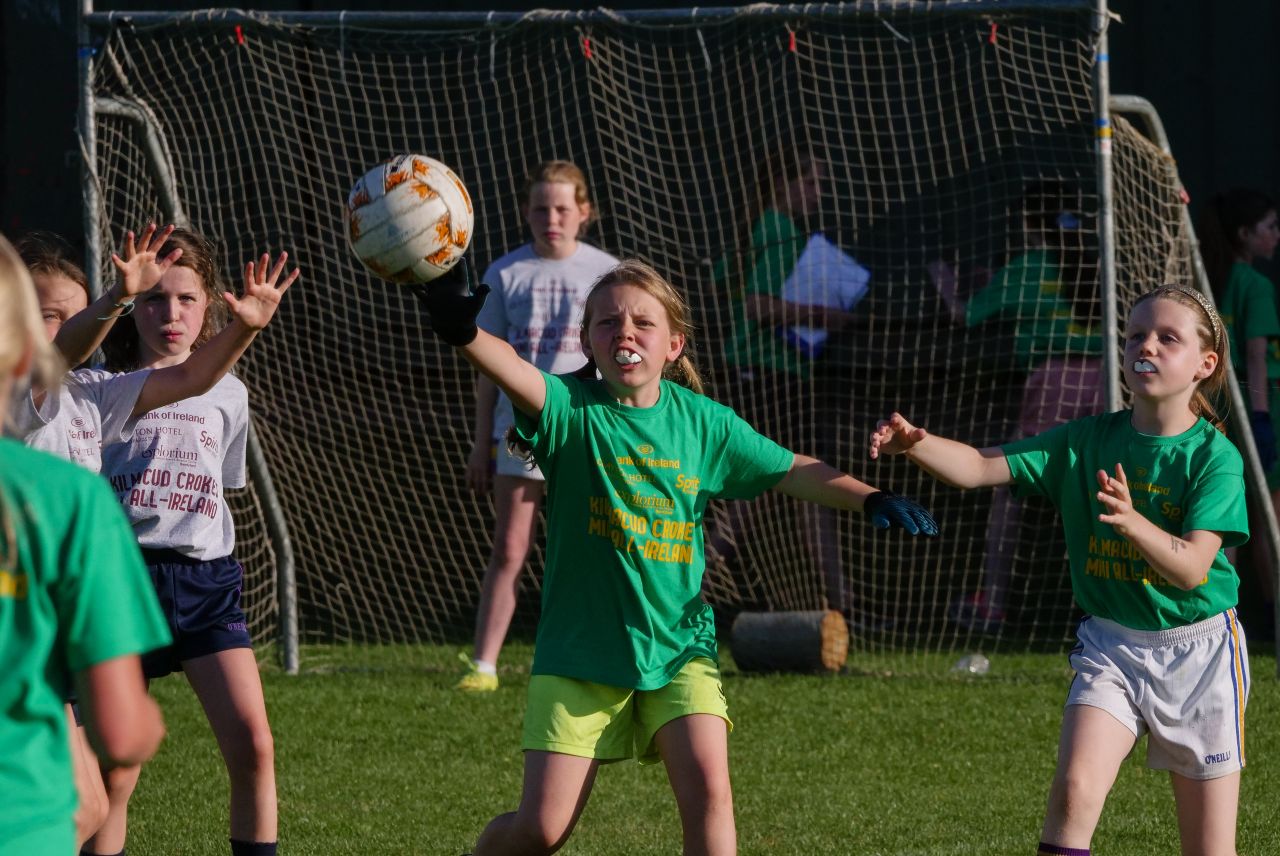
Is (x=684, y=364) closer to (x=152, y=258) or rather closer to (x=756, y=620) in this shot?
(x=152, y=258)

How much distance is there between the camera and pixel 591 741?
357cm

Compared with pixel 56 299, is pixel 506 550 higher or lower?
lower

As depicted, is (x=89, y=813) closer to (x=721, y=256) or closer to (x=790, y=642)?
(x=790, y=642)

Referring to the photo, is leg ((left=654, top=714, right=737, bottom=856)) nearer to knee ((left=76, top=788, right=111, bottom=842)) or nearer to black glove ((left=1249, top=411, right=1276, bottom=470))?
knee ((left=76, top=788, right=111, bottom=842))

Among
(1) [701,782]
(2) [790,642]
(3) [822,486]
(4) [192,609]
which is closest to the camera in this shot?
(1) [701,782]

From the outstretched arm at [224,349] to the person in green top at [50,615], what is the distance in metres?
1.43

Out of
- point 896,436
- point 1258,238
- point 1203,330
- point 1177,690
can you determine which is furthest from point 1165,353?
point 1258,238

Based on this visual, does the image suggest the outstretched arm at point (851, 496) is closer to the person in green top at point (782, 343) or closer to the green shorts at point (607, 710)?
the green shorts at point (607, 710)

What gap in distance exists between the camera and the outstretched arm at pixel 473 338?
3.39m

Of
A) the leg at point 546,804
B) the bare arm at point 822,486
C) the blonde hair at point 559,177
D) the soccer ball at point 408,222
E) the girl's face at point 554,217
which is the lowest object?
the leg at point 546,804

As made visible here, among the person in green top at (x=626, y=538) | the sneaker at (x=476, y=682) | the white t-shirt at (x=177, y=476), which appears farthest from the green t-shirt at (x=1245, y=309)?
the white t-shirt at (x=177, y=476)

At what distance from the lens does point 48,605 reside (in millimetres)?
2041

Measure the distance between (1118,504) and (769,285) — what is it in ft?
14.2

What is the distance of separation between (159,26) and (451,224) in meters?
3.61
